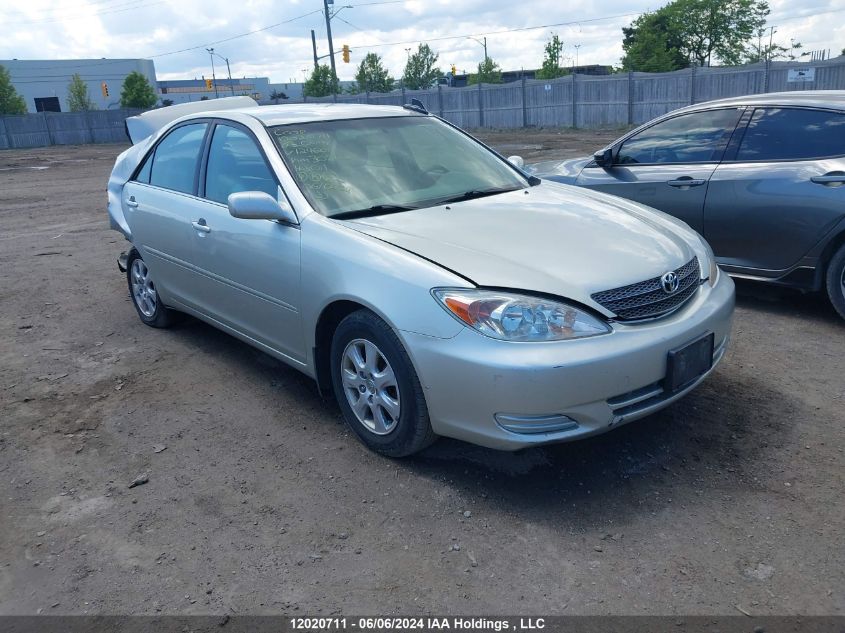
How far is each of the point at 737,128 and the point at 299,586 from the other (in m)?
4.76

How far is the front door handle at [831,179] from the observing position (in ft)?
16.4

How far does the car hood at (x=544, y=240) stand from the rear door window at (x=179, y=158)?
1721 millimetres

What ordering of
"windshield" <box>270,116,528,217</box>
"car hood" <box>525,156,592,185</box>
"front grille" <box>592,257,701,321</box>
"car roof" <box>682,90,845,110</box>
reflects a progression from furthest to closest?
1. "car hood" <box>525,156,592,185</box>
2. "car roof" <box>682,90,845,110</box>
3. "windshield" <box>270,116,528,217</box>
4. "front grille" <box>592,257,701,321</box>

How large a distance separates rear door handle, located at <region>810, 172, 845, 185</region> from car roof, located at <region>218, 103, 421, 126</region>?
2786mm

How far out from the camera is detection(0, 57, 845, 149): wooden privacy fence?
1003 inches

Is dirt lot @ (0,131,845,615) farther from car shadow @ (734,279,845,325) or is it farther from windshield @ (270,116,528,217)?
windshield @ (270,116,528,217)

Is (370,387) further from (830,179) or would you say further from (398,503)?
(830,179)

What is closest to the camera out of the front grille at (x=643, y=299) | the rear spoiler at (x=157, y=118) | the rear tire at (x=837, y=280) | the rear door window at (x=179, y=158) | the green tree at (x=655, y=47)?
the front grille at (x=643, y=299)

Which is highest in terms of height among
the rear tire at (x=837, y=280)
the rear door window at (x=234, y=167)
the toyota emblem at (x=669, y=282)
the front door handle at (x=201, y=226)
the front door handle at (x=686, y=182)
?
the rear door window at (x=234, y=167)

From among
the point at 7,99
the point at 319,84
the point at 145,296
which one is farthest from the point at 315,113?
the point at 319,84

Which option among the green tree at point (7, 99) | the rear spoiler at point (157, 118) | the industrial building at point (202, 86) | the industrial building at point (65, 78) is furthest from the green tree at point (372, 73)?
the rear spoiler at point (157, 118)

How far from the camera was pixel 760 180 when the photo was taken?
5.42 m

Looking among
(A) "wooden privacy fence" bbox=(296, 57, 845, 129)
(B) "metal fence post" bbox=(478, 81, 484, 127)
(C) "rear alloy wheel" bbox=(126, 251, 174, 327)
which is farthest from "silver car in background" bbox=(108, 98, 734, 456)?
(B) "metal fence post" bbox=(478, 81, 484, 127)

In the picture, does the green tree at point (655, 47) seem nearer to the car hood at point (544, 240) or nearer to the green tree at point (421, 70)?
the green tree at point (421, 70)
